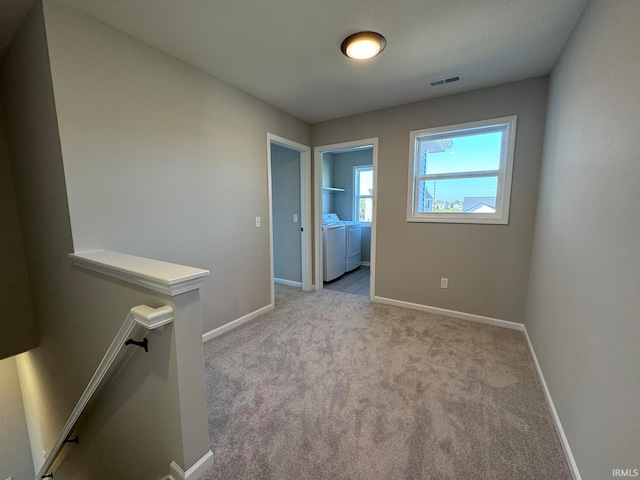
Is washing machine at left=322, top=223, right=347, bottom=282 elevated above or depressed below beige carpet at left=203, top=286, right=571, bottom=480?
above

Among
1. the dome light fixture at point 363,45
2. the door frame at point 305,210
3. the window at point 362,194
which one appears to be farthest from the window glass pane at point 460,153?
the window at point 362,194

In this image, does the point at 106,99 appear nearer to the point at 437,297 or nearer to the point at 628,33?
the point at 628,33

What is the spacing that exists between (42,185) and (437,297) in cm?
385

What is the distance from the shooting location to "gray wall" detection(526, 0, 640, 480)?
951 millimetres

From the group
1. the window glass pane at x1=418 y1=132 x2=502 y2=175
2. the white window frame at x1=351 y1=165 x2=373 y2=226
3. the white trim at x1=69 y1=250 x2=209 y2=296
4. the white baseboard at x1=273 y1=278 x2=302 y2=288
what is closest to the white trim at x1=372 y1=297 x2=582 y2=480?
the white baseboard at x1=273 y1=278 x2=302 y2=288

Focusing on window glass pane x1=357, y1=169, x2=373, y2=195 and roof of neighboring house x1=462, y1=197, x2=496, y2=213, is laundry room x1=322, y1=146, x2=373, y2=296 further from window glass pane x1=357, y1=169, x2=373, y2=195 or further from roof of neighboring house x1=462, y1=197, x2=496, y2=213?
roof of neighboring house x1=462, y1=197, x2=496, y2=213

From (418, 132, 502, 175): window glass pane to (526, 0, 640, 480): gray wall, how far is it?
823 mm

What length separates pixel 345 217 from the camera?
19.2 feet

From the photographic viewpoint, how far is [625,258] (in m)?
1.00

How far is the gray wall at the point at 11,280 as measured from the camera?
7.48ft

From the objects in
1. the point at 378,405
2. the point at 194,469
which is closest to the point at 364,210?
the point at 378,405

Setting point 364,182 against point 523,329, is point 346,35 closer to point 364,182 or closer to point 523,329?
point 523,329

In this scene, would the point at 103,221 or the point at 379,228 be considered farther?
the point at 379,228

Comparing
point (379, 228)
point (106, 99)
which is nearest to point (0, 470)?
point (106, 99)
